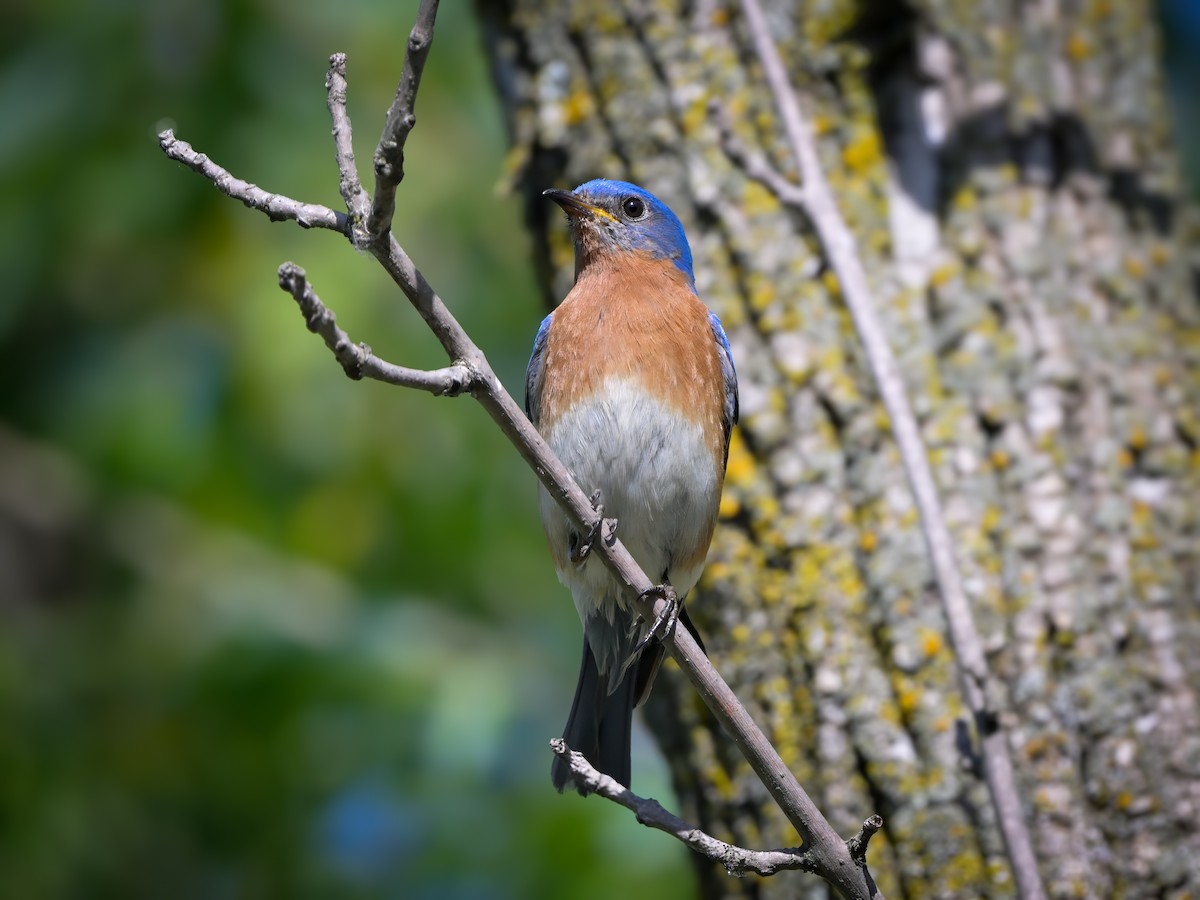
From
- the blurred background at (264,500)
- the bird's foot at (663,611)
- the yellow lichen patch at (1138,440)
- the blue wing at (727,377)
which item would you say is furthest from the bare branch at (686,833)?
the blurred background at (264,500)

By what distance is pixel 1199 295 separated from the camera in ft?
14.5

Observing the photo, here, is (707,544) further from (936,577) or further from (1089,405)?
(1089,405)

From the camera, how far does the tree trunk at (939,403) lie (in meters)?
3.46

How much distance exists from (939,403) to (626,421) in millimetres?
1024

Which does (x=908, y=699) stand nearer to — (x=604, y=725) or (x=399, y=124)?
(x=604, y=725)

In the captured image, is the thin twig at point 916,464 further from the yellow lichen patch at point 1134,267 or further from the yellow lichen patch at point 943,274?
the yellow lichen patch at point 1134,267

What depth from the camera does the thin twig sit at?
3041 mm

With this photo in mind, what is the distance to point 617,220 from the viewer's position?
4.22m

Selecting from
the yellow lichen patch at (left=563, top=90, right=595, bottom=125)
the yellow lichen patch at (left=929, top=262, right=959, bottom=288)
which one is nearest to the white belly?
the yellow lichen patch at (left=929, top=262, right=959, bottom=288)

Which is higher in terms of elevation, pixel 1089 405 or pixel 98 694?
pixel 1089 405

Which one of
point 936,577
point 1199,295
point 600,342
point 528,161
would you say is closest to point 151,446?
point 528,161

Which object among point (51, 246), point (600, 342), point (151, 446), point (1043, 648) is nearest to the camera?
point (1043, 648)

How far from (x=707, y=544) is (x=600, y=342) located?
0.74 metres

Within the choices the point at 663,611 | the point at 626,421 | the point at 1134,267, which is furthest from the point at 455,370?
the point at 1134,267
